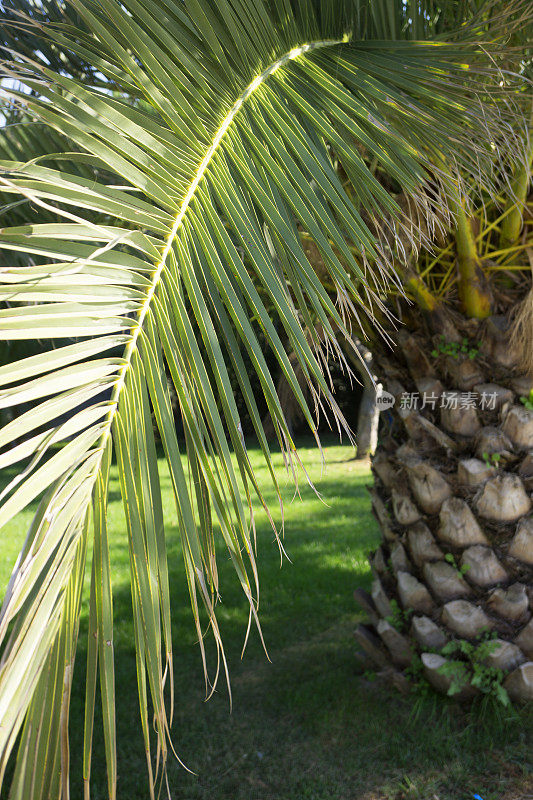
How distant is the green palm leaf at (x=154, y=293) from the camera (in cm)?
77

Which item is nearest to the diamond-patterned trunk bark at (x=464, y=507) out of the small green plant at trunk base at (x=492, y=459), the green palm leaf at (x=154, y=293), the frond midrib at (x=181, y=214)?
the small green plant at trunk base at (x=492, y=459)

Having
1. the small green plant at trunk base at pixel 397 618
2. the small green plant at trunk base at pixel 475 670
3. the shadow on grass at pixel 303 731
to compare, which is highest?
the small green plant at trunk base at pixel 397 618

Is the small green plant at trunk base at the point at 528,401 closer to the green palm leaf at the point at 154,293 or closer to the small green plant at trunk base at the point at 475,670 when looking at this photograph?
the small green plant at trunk base at the point at 475,670

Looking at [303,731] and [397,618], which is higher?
[397,618]

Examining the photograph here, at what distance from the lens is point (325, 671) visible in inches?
132

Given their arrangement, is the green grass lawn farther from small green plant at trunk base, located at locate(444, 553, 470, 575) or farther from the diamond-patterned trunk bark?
A: small green plant at trunk base, located at locate(444, 553, 470, 575)

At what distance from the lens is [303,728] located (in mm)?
2900

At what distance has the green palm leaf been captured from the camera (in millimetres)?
769

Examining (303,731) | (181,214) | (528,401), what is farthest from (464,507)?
(181,214)

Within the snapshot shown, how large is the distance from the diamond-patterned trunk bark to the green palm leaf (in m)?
1.38

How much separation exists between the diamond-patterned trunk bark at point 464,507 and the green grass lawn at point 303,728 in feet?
0.65

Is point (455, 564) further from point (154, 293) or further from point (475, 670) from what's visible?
point (154, 293)

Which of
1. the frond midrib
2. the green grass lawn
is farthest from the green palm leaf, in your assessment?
the green grass lawn

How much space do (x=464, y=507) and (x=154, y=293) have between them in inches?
79.2
